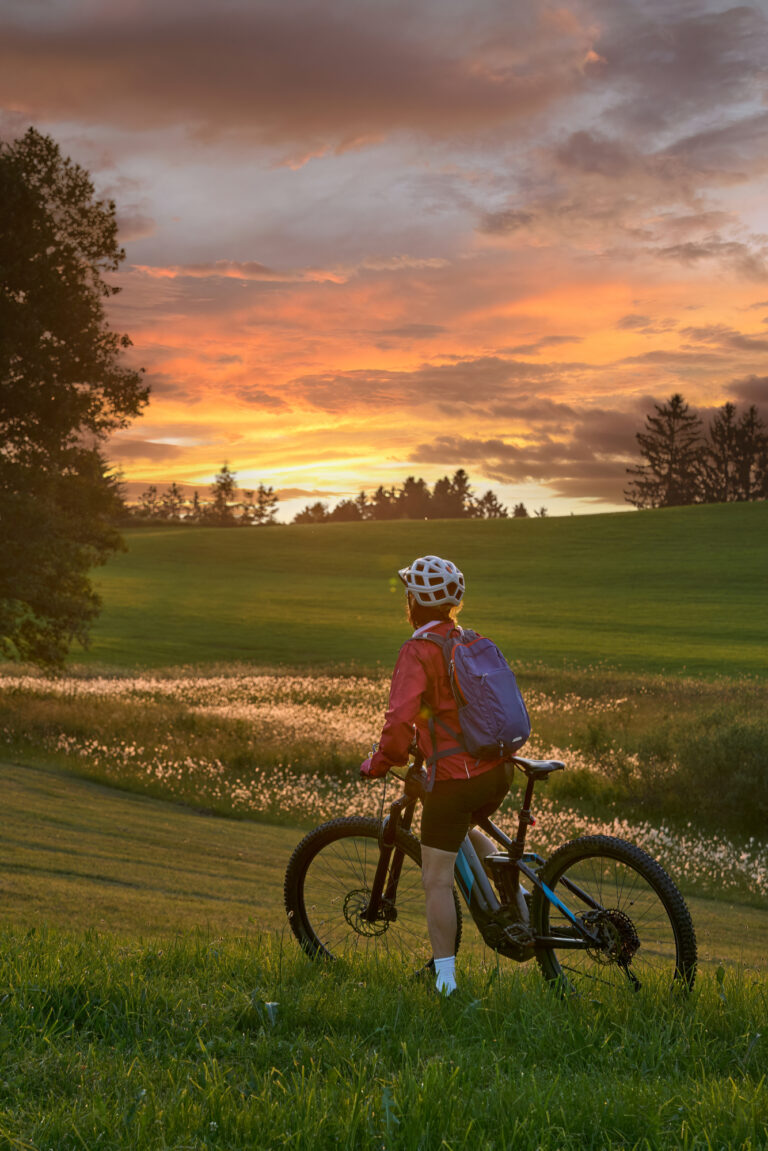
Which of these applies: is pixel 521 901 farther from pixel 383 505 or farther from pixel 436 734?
pixel 383 505

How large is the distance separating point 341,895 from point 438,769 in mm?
1607

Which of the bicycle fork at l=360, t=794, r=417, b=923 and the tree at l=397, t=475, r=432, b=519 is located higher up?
the tree at l=397, t=475, r=432, b=519

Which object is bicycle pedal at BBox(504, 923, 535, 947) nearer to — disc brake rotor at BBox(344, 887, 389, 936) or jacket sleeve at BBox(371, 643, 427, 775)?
disc brake rotor at BBox(344, 887, 389, 936)

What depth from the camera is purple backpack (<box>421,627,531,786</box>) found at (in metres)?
5.55

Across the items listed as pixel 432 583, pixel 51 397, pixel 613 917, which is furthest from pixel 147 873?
pixel 51 397

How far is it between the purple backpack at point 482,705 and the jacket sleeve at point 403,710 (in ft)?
0.50

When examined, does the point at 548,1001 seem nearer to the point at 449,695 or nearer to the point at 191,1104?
the point at 449,695

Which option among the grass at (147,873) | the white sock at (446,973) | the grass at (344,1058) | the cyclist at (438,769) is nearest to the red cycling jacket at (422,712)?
the cyclist at (438,769)

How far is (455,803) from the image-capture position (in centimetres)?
568

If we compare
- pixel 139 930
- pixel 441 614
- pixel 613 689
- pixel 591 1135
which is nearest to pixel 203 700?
pixel 613 689

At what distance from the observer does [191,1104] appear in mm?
3879

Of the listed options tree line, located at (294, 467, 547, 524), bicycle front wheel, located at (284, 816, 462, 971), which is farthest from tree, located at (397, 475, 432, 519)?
bicycle front wheel, located at (284, 816, 462, 971)

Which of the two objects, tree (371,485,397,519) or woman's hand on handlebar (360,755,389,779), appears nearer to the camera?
woman's hand on handlebar (360,755,389,779)

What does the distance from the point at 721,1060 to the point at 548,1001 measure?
951 millimetres
